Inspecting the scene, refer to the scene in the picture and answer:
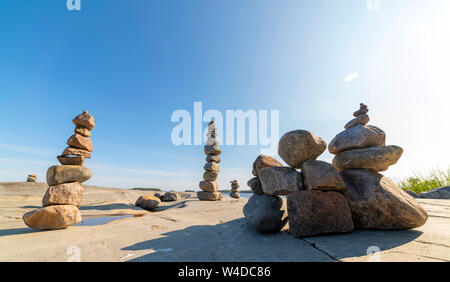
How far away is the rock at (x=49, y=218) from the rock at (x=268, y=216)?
5046 mm

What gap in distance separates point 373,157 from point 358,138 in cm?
50

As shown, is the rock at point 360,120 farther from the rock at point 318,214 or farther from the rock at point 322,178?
the rock at point 318,214

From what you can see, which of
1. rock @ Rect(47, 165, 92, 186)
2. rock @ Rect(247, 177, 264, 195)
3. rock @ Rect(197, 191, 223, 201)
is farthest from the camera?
rock @ Rect(197, 191, 223, 201)

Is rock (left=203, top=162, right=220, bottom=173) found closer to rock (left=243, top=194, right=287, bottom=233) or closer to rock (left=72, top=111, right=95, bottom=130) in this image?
rock (left=72, top=111, right=95, bottom=130)

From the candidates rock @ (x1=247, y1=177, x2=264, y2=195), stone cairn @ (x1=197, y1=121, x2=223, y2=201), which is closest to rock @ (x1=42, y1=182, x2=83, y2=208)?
rock @ (x1=247, y1=177, x2=264, y2=195)

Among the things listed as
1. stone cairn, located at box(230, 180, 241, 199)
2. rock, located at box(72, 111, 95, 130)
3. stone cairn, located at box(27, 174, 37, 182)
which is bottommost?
stone cairn, located at box(230, 180, 241, 199)

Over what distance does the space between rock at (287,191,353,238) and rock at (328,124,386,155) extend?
4.64 feet

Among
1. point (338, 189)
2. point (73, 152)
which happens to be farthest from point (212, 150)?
point (338, 189)

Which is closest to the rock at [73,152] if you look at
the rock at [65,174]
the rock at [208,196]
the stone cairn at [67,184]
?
the stone cairn at [67,184]

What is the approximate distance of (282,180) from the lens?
13.1 ft

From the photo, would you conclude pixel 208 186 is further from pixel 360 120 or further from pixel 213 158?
pixel 360 120

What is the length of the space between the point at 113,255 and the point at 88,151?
4.52 m

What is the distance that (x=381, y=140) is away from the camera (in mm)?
4414

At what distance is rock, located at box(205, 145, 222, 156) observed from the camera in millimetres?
13202
